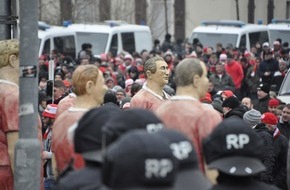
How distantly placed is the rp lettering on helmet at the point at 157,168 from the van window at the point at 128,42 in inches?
1152

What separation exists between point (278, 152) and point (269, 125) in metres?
1.08

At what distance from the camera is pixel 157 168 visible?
15.3 feet

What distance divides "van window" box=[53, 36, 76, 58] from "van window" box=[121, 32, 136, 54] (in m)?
2.56

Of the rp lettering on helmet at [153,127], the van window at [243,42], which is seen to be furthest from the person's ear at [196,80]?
the van window at [243,42]

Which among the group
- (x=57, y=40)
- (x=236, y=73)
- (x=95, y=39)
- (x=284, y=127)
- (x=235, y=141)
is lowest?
(x=236, y=73)

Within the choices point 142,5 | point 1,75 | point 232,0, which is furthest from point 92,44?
point 1,75

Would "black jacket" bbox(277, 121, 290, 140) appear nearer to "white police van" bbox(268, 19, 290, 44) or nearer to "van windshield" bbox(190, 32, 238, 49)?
"van windshield" bbox(190, 32, 238, 49)

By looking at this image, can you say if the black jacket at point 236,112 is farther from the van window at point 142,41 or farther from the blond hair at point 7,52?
the van window at point 142,41

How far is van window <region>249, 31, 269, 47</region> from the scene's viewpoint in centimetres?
3481

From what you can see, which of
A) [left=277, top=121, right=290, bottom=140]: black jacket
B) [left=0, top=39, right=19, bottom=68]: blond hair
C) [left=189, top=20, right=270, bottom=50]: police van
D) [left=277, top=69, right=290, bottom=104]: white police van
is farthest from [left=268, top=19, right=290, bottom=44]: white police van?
[left=0, top=39, right=19, bottom=68]: blond hair

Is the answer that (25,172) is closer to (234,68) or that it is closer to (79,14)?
(234,68)

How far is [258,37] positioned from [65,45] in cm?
677

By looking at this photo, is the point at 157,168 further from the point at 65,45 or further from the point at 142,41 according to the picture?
the point at 142,41

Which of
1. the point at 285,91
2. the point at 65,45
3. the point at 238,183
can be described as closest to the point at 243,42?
the point at 65,45
